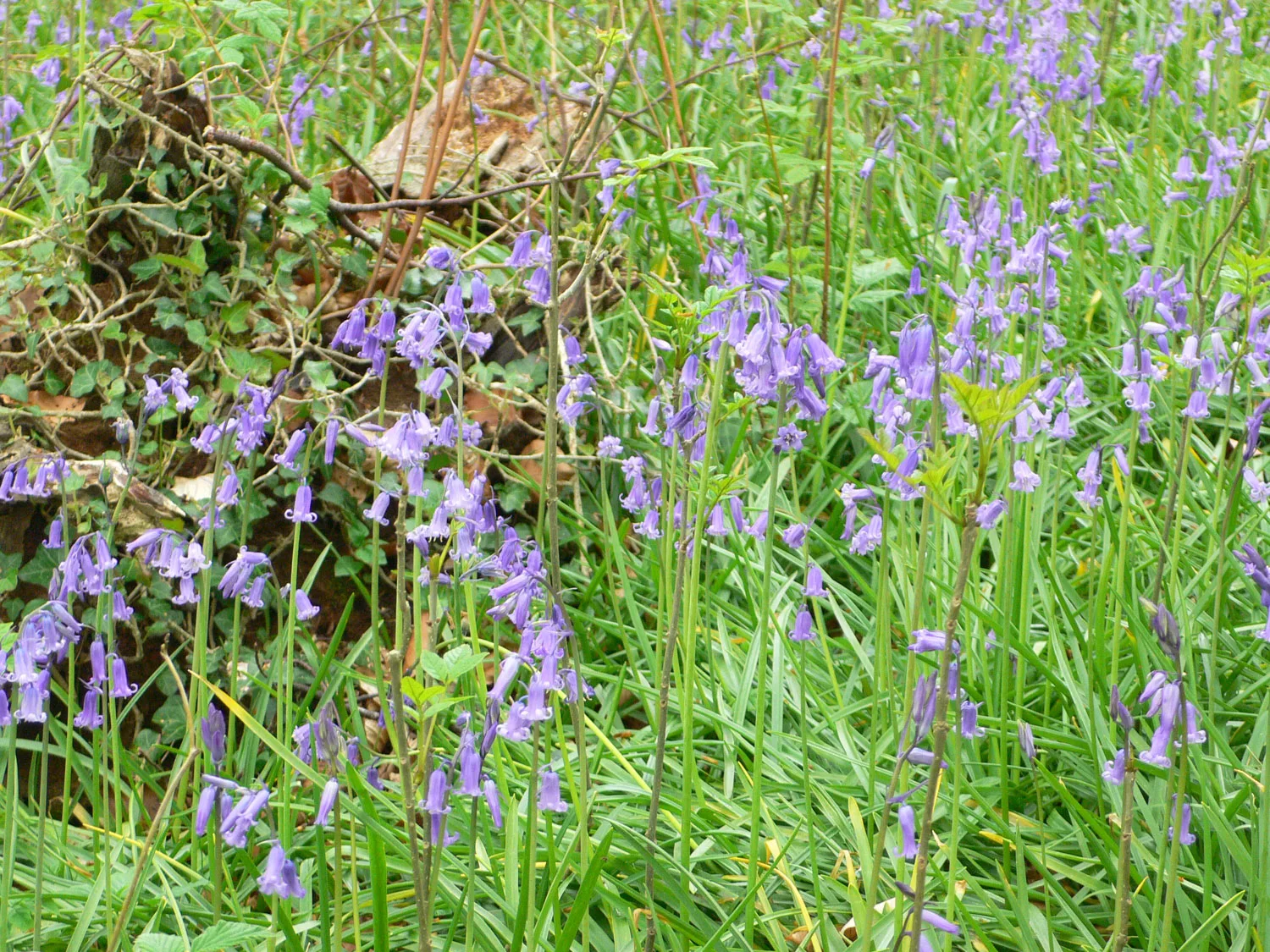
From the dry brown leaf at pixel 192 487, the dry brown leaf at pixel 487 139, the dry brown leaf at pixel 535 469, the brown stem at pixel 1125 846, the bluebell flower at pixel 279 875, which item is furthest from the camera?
the dry brown leaf at pixel 487 139

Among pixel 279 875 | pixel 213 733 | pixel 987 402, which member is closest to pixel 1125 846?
pixel 987 402

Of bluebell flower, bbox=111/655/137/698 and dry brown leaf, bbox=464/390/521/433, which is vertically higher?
dry brown leaf, bbox=464/390/521/433

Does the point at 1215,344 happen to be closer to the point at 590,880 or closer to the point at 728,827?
the point at 728,827

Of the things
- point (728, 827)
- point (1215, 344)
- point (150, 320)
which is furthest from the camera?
point (150, 320)

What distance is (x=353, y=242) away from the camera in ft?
13.2

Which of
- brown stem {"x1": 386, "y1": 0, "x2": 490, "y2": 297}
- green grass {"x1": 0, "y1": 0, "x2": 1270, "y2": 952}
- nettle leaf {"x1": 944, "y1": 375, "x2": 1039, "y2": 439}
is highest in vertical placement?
brown stem {"x1": 386, "y1": 0, "x2": 490, "y2": 297}

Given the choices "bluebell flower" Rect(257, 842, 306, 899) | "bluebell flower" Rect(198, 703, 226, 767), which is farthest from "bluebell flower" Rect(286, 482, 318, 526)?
"bluebell flower" Rect(257, 842, 306, 899)

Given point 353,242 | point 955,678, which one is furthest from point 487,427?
point 955,678

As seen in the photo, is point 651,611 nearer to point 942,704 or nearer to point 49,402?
point 49,402

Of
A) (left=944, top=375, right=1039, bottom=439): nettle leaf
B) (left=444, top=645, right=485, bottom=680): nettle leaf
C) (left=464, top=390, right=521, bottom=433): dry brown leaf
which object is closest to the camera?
(left=944, top=375, right=1039, bottom=439): nettle leaf

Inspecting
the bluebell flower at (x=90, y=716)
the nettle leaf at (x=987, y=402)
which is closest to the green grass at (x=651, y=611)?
the nettle leaf at (x=987, y=402)

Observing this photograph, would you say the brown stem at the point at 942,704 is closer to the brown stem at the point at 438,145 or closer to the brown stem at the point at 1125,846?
the brown stem at the point at 1125,846

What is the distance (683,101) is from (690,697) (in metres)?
4.39

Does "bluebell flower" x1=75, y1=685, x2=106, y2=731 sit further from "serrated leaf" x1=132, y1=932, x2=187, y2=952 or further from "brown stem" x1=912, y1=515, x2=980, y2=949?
"brown stem" x1=912, y1=515, x2=980, y2=949
